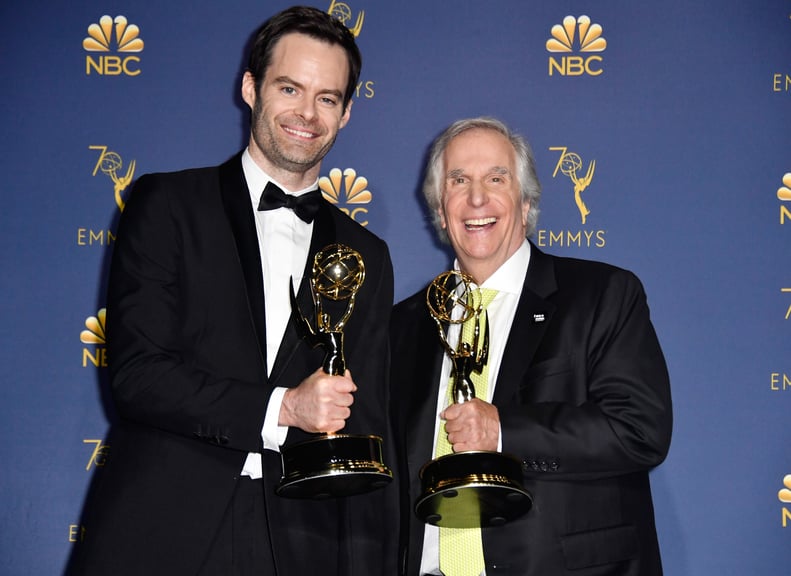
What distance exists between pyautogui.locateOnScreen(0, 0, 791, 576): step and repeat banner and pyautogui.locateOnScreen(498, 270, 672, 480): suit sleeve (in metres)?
0.71

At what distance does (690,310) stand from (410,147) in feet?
3.39

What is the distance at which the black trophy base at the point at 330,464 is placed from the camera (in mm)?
1838

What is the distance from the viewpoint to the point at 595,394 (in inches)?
88.1

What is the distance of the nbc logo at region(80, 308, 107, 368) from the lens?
3.01m

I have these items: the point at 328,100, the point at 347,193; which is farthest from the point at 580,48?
the point at 328,100

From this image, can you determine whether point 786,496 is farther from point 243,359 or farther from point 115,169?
point 115,169

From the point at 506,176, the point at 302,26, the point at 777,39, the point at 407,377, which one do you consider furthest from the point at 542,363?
the point at 777,39

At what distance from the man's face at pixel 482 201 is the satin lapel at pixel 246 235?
585 mm

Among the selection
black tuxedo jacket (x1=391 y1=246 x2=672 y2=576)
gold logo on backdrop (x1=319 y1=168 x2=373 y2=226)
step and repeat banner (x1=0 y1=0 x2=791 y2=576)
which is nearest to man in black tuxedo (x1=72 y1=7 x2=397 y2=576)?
black tuxedo jacket (x1=391 y1=246 x2=672 y2=576)

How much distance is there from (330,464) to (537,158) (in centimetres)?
154

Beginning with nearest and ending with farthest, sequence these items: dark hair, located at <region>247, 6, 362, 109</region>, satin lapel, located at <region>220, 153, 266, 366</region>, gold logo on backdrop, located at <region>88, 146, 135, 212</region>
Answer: satin lapel, located at <region>220, 153, 266, 366</region> → dark hair, located at <region>247, 6, 362, 109</region> → gold logo on backdrop, located at <region>88, 146, 135, 212</region>

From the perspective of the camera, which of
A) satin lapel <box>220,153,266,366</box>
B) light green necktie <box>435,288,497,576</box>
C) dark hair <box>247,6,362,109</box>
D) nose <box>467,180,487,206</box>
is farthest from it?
nose <box>467,180,487,206</box>

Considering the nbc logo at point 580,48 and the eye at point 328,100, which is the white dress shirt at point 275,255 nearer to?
the eye at point 328,100

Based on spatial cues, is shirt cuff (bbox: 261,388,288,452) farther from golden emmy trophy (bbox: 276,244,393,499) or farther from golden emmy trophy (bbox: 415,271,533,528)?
golden emmy trophy (bbox: 415,271,533,528)
